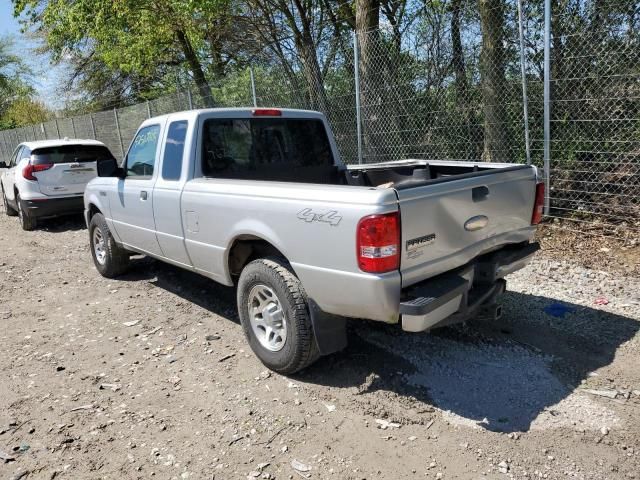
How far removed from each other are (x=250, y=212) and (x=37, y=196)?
748cm

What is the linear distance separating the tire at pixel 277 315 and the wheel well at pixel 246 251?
0.15 meters

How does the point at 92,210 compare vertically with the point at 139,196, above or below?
below

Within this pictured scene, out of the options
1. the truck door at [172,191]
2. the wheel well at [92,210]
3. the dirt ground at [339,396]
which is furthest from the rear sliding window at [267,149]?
the wheel well at [92,210]

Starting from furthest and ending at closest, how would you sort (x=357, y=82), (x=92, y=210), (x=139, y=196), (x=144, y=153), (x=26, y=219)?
(x=26, y=219)
(x=357, y=82)
(x=92, y=210)
(x=144, y=153)
(x=139, y=196)

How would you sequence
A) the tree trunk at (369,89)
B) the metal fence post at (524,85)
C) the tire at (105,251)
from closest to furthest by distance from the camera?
the tire at (105,251)
the metal fence post at (524,85)
the tree trunk at (369,89)

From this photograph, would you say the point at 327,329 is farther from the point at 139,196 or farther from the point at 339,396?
the point at 139,196

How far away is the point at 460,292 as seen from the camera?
124 inches

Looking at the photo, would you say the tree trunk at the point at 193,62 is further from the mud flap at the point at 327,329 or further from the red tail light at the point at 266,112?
the mud flap at the point at 327,329

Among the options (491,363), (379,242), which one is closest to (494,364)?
(491,363)

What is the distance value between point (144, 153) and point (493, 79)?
4552mm

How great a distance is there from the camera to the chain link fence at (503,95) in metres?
5.96

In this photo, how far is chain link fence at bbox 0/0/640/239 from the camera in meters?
5.96

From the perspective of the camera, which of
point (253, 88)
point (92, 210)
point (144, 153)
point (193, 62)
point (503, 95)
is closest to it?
point (144, 153)

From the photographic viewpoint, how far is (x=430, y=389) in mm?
3443
